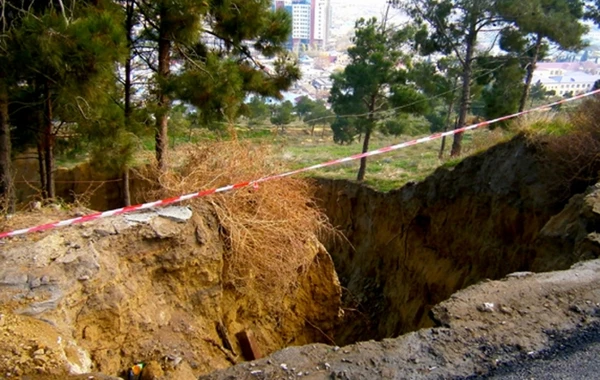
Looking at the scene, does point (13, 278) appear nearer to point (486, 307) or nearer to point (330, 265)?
point (486, 307)

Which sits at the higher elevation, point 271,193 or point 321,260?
point 271,193

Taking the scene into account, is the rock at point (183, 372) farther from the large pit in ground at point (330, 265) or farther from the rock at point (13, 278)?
the rock at point (13, 278)

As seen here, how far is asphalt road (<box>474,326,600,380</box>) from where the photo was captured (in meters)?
3.64

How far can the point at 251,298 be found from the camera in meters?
6.77

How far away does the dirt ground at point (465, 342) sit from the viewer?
3.84m

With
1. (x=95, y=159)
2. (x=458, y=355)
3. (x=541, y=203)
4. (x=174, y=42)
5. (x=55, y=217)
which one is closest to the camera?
(x=458, y=355)

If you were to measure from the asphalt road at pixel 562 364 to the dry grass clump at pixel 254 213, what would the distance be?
3368 millimetres

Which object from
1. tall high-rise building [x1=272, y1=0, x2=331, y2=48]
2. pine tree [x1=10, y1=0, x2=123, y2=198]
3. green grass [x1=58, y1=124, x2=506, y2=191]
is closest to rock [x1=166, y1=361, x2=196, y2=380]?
green grass [x1=58, y1=124, x2=506, y2=191]

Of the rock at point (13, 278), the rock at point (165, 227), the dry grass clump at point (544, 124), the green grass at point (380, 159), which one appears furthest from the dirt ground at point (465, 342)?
the dry grass clump at point (544, 124)

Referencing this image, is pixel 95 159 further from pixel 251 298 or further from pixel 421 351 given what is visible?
pixel 421 351

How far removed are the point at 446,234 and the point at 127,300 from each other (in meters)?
7.21

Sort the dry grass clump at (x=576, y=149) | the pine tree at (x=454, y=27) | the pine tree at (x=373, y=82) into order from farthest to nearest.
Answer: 1. the pine tree at (x=454, y=27)
2. the pine tree at (x=373, y=82)
3. the dry grass clump at (x=576, y=149)

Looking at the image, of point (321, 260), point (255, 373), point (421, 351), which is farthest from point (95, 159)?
point (421, 351)

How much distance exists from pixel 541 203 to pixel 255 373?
19.9 ft
